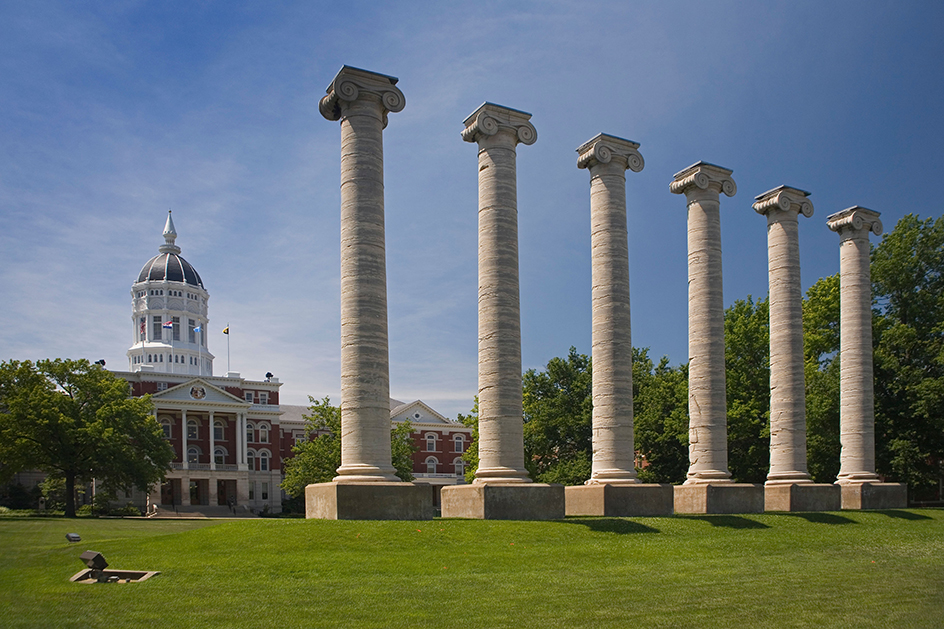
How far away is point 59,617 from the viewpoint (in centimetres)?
1490

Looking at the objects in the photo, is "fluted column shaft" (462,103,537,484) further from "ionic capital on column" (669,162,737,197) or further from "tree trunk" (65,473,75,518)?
"tree trunk" (65,473,75,518)

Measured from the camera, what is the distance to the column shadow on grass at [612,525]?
30000mm

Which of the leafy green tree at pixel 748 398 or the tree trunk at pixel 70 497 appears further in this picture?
the tree trunk at pixel 70 497

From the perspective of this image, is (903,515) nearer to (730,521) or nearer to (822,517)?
(822,517)

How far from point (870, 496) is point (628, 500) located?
18.4 metres

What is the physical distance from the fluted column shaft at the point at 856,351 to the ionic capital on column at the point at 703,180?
33.5ft

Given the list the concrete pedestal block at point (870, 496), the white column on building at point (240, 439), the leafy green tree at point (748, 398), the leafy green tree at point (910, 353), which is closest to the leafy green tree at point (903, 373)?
the leafy green tree at point (910, 353)

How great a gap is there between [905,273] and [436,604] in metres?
52.1

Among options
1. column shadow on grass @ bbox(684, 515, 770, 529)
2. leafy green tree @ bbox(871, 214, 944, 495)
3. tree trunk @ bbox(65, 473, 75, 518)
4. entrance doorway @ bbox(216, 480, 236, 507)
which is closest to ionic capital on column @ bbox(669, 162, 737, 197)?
column shadow on grass @ bbox(684, 515, 770, 529)

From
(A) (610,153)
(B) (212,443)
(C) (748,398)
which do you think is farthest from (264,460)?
(A) (610,153)

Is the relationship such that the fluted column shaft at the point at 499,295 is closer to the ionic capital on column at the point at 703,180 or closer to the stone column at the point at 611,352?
the stone column at the point at 611,352

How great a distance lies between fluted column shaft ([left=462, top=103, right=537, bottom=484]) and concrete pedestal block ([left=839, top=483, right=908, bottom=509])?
2276 cm

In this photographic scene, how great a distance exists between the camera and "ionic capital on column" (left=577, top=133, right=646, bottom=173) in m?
37.6

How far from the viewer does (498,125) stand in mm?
33812
